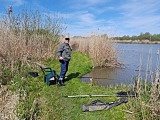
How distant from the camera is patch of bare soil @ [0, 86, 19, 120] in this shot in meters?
4.77

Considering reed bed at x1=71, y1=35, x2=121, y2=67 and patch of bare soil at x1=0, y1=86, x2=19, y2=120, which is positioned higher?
reed bed at x1=71, y1=35, x2=121, y2=67

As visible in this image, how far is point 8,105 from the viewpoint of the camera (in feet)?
17.8

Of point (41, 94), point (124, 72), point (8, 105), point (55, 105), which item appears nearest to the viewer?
point (8, 105)

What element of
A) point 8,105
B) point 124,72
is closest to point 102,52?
point 124,72

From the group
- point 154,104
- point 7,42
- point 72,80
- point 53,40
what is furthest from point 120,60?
point 154,104

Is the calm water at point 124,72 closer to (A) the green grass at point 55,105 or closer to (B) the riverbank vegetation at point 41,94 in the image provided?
(B) the riverbank vegetation at point 41,94

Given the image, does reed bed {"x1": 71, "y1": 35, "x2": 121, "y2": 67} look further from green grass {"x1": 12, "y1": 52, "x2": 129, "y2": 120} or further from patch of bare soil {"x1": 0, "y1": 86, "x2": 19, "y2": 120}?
patch of bare soil {"x1": 0, "y1": 86, "x2": 19, "y2": 120}

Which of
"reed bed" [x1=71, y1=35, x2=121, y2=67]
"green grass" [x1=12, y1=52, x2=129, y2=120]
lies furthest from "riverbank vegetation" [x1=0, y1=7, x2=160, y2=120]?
"reed bed" [x1=71, y1=35, x2=121, y2=67]

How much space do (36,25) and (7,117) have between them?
12439 millimetres

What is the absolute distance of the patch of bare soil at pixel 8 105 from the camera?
4.77m

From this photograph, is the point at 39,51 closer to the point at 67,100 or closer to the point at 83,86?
the point at 83,86

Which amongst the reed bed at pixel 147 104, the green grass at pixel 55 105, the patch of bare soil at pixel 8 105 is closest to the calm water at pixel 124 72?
the reed bed at pixel 147 104

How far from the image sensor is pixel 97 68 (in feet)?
52.1

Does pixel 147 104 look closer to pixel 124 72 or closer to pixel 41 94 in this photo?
pixel 41 94
